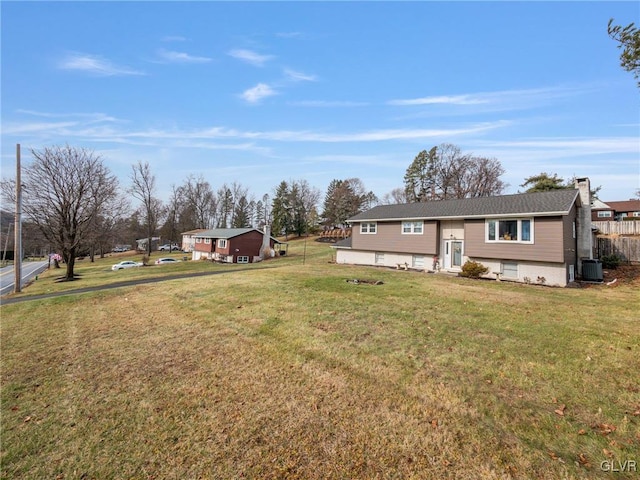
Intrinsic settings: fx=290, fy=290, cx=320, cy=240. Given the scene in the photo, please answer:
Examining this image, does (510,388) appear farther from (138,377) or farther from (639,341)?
(138,377)

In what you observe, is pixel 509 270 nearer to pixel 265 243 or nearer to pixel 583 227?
pixel 583 227

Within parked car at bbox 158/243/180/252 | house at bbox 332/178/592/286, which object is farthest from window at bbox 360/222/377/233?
parked car at bbox 158/243/180/252

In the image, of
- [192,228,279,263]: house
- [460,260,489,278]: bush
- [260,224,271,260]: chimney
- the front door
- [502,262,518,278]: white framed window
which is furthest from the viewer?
[260,224,271,260]: chimney

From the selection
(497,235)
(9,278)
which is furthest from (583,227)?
(9,278)

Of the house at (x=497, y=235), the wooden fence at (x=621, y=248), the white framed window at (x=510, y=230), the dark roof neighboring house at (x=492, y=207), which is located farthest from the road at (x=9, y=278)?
the wooden fence at (x=621, y=248)

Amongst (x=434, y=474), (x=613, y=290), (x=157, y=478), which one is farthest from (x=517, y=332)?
(x=613, y=290)

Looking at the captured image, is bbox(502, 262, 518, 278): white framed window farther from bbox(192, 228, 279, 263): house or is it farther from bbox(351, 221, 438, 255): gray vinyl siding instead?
bbox(192, 228, 279, 263): house

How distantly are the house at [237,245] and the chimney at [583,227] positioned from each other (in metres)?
32.3

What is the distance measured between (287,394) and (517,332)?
658 centimetres

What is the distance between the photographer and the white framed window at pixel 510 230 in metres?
17.7

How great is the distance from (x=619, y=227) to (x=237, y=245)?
3846cm

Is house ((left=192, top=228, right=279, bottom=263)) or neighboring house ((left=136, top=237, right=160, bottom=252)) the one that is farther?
neighboring house ((left=136, top=237, right=160, bottom=252))

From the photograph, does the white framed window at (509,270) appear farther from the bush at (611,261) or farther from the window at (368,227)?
the window at (368,227)

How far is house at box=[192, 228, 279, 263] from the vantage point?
3662 cm
